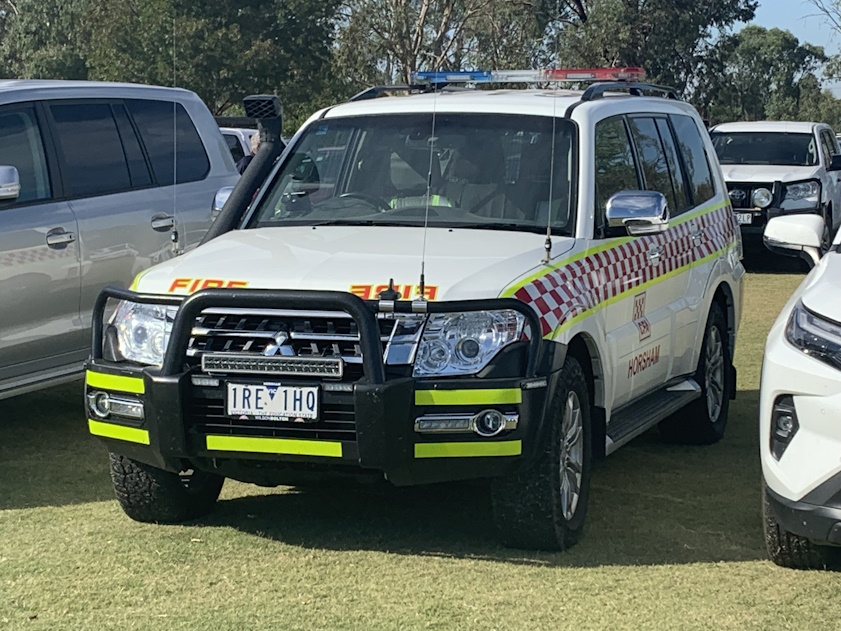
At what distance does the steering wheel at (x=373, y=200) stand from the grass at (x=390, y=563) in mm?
1248

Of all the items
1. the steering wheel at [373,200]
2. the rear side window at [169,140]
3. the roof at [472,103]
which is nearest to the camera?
the steering wheel at [373,200]

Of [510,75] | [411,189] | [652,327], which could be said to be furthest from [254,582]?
[510,75]

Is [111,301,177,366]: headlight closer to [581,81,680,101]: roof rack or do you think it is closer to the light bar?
[581,81,680,101]: roof rack

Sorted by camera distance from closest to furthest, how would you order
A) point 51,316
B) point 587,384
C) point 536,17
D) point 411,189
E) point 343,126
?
point 587,384, point 411,189, point 343,126, point 51,316, point 536,17

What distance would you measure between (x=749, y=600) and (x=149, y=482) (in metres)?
2.34

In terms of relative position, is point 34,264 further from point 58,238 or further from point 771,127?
point 771,127

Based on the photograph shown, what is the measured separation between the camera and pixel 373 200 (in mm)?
6180

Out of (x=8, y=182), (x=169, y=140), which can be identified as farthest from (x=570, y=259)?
(x=169, y=140)

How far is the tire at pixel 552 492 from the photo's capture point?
5.07 meters

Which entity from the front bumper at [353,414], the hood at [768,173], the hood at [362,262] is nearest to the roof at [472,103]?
the hood at [362,262]

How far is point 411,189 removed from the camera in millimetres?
6168

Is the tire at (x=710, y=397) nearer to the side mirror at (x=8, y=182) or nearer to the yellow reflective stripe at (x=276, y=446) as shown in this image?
the yellow reflective stripe at (x=276, y=446)

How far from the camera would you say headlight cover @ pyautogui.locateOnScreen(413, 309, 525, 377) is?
488 cm

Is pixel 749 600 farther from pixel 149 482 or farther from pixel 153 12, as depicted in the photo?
pixel 153 12
